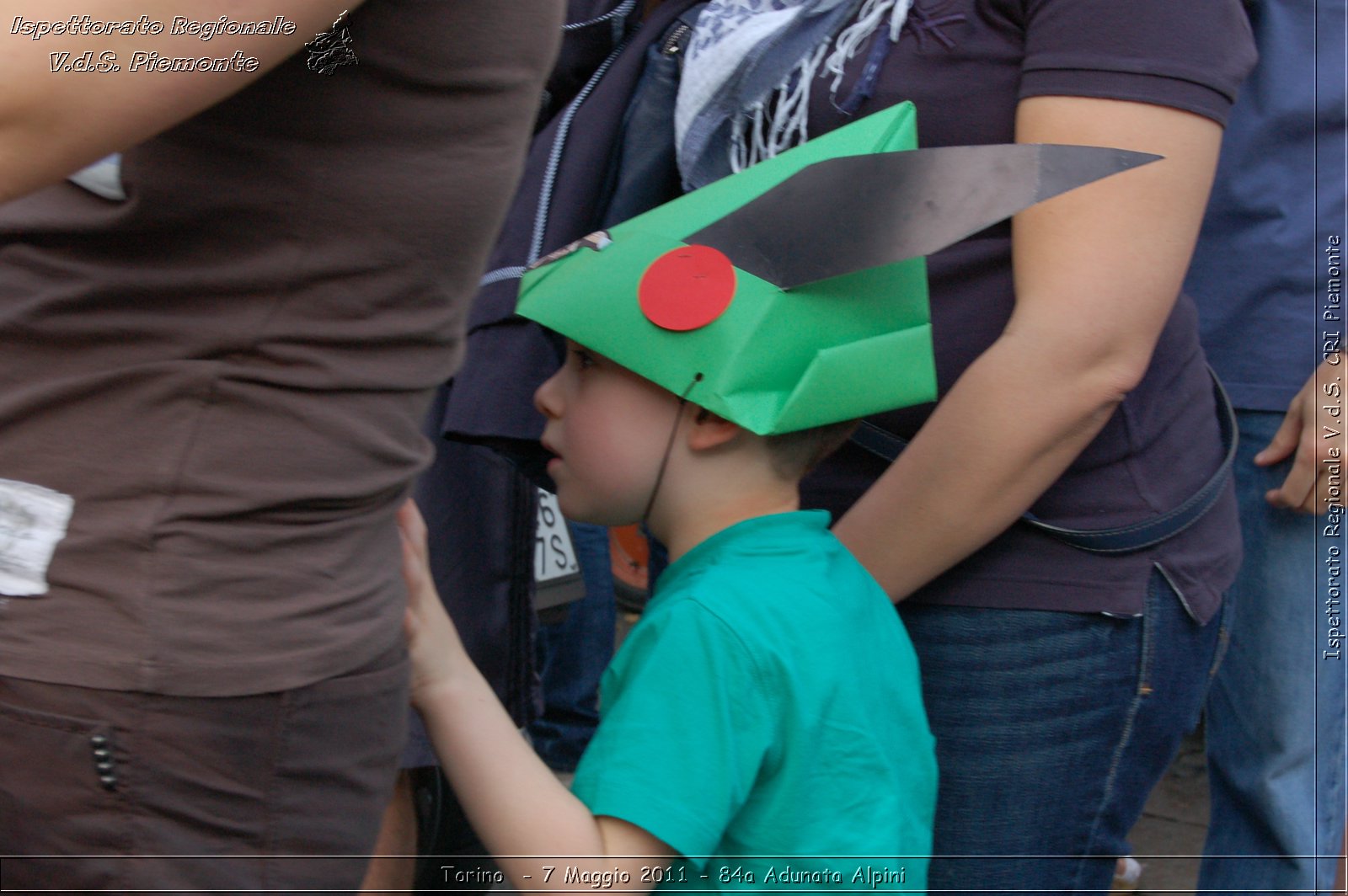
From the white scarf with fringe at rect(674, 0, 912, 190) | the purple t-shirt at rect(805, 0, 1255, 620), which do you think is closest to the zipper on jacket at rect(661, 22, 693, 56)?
the white scarf with fringe at rect(674, 0, 912, 190)

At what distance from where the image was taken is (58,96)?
33.3 inches

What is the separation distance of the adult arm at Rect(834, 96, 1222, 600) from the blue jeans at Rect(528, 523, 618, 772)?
2.02m

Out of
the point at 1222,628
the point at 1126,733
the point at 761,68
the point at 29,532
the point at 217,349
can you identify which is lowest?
the point at 1126,733

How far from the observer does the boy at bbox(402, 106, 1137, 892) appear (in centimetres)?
121

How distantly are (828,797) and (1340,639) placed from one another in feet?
4.44

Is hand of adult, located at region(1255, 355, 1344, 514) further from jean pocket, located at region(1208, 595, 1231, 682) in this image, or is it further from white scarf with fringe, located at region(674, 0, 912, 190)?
white scarf with fringe, located at region(674, 0, 912, 190)

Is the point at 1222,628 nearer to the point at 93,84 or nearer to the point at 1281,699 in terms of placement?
the point at 1281,699

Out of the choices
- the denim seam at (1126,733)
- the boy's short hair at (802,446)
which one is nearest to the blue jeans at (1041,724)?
the denim seam at (1126,733)

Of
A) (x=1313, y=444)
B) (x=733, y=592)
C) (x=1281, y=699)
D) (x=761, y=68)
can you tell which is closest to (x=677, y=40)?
(x=761, y=68)

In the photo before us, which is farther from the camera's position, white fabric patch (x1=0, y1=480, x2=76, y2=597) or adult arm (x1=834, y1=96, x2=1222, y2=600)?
adult arm (x1=834, y1=96, x2=1222, y2=600)

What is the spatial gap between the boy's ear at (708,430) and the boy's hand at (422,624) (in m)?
0.32

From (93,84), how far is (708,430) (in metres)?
0.73

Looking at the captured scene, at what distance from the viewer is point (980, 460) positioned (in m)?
1.39

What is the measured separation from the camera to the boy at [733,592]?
121cm
